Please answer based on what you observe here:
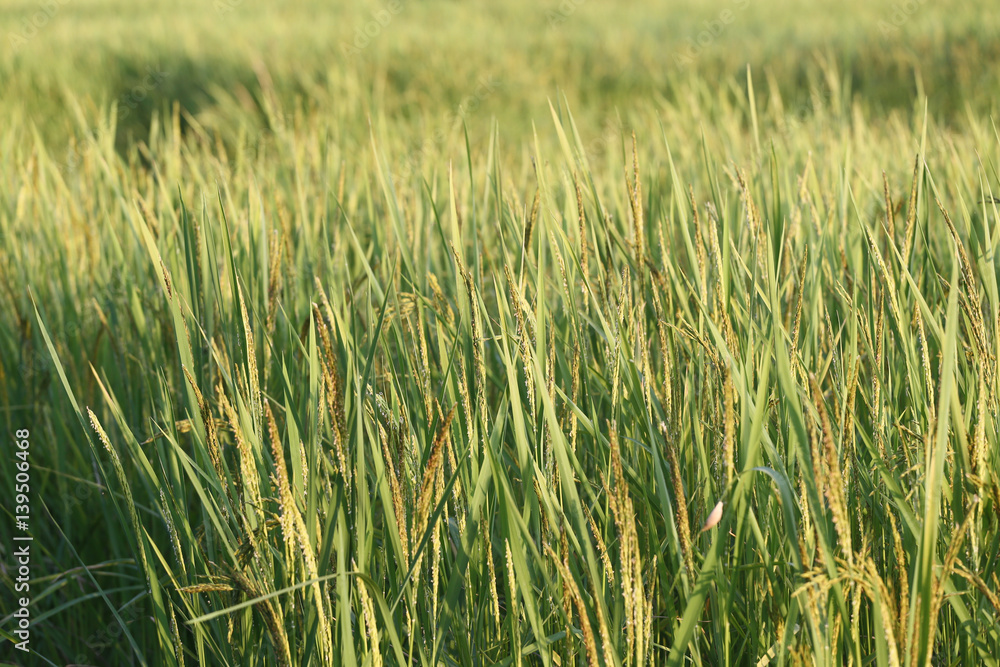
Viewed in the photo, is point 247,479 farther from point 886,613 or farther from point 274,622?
point 886,613

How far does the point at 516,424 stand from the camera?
1.91 ft

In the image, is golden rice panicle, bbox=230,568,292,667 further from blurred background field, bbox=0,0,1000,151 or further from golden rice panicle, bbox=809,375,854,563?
blurred background field, bbox=0,0,1000,151

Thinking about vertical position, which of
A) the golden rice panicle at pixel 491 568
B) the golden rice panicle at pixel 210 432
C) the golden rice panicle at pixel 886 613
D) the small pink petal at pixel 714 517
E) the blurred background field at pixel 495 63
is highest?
the blurred background field at pixel 495 63

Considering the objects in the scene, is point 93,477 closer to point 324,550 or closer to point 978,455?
point 324,550
